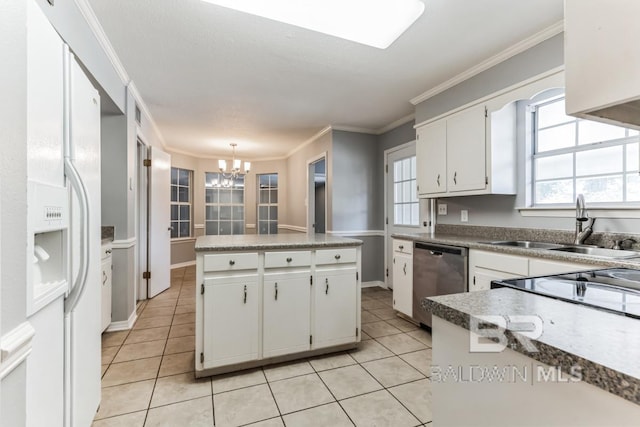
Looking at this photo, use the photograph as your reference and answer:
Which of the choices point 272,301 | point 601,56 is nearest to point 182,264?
point 272,301

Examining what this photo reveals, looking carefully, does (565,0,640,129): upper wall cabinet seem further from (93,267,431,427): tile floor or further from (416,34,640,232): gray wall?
(416,34,640,232): gray wall

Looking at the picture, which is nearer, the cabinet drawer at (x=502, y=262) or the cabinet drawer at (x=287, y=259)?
the cabinet drawer at (x=502, y=262)

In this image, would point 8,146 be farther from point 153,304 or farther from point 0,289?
point 153,304

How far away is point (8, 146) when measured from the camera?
74cm

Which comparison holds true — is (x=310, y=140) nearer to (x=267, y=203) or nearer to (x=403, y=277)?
(x=267, y=203)

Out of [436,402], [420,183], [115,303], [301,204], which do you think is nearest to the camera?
[436,402]

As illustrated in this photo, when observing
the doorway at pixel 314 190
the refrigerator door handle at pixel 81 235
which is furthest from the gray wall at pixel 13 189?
the doorway at pixel 314 190

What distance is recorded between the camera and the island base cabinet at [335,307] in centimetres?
237

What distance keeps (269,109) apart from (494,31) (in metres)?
2.48

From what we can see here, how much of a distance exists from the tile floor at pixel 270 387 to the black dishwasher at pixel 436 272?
0.39 metres

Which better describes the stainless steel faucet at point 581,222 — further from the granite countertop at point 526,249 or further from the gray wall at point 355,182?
the gray wall at point 355,182

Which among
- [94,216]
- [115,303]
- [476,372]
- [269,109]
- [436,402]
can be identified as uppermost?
[269,109]

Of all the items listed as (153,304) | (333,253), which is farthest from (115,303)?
(333,253)

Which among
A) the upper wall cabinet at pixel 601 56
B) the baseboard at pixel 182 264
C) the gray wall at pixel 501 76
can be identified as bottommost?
the baseboard at pixel 182 264
